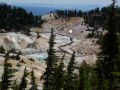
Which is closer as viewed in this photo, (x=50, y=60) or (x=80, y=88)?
(x=80, y=88)

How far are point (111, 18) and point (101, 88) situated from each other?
1949 centimetres

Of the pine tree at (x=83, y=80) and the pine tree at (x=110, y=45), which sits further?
the pine tree at (x=83, y=80)

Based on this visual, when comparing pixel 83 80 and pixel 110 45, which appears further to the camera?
pixel 83 80

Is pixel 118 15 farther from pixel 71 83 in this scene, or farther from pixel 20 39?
pixel 20 39

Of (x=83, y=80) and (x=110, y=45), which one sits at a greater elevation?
(x=110, y=45)

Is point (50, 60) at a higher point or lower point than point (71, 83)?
higher

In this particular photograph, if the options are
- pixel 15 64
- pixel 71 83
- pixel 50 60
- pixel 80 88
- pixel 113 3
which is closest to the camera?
pixel 113 3

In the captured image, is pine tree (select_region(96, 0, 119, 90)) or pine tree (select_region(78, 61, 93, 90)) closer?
pine tree (select_region(96, 0, 119, 90))

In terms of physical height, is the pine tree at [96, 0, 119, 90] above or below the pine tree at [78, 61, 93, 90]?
above

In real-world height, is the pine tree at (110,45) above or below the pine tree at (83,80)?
above

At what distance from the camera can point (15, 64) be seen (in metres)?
112

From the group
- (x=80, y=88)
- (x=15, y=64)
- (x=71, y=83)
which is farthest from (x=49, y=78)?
(x=15, y=64)

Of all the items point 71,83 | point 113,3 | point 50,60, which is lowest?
point 71,83

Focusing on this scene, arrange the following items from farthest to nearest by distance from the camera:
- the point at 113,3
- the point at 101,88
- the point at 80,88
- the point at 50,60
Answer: the point at 101,88 → the point at 50,60 → the point at 80,88 → the point at 113,3
